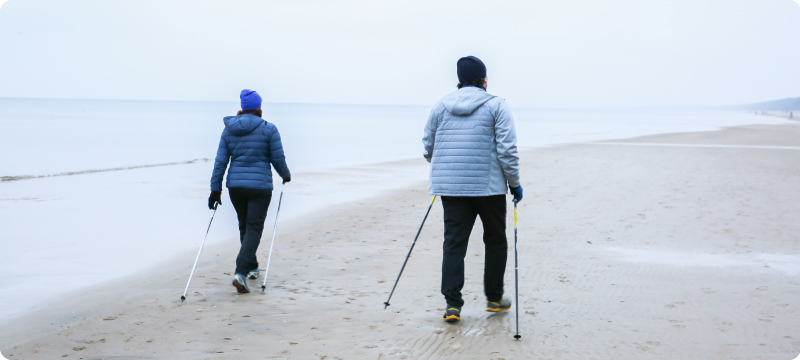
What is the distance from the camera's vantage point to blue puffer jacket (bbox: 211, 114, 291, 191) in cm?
517

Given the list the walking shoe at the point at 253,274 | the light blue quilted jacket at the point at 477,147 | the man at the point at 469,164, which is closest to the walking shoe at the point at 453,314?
the man at the point at 469,164

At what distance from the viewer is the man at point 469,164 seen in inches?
163

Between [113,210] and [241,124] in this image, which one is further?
[113,210]

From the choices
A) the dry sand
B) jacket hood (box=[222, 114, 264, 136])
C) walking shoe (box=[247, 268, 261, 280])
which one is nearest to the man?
the dry sand

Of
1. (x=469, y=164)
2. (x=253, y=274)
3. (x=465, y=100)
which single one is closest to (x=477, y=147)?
(x=469, y=164)

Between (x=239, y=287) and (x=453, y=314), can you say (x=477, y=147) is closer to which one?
(x=453, y=314)

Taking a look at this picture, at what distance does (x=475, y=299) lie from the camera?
4969 mm

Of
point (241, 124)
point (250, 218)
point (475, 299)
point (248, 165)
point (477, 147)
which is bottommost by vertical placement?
point (475, 299)

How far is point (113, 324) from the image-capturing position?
441 centimetres

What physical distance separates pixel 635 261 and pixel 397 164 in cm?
1387

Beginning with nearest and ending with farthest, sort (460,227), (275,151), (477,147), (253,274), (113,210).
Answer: (477,147), (460,227), (275,151), (253,274), (113,210)

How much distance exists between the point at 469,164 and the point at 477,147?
128mm

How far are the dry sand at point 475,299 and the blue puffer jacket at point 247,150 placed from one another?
3.19 ft

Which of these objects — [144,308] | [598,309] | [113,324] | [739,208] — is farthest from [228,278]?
[739,208]
